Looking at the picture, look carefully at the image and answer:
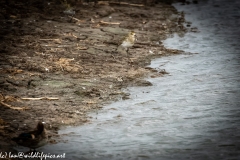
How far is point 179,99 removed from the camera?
8.01 meters

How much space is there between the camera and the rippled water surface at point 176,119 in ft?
19.6

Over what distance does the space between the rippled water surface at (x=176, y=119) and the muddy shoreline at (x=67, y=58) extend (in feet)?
1.15

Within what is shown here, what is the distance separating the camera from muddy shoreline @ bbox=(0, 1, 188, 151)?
23.7 feet

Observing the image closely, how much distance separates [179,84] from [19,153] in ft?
13.3

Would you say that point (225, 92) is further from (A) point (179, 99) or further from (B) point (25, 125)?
(B) point (25, 125)

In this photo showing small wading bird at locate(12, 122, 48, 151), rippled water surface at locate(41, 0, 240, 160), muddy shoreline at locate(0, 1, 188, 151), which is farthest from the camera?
muddy shoreline at locate(0, 1, 188, 151)

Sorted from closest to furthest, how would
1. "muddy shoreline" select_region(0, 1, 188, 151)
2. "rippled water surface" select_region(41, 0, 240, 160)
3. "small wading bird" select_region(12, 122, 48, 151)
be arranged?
"small wading bird" select_region(12, 122, 48, 151) < "rippled water surface" select_region(41, 0, 240, 160) < "muddy shoreline" select_region(0, 1, 188, 151)

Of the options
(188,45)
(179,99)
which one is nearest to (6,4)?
(188,45)

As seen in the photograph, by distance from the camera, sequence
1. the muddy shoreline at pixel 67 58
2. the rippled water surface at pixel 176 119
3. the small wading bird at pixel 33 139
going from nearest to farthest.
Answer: the small wading bird at pixel 33 139 → the rippled water surface at pixel 176 119 → the muddy shoreline at pixel 67 58

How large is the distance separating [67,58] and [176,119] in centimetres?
367

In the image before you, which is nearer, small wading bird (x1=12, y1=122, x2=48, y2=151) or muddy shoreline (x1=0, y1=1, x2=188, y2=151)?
small wading bird (x1=12, y1=122, x2=48, y2=151)

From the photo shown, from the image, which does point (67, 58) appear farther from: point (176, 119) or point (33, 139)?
point (33, 139)

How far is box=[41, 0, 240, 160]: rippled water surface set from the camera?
5984mm

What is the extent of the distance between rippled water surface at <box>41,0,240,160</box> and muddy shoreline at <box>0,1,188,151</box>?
13.8 inches
